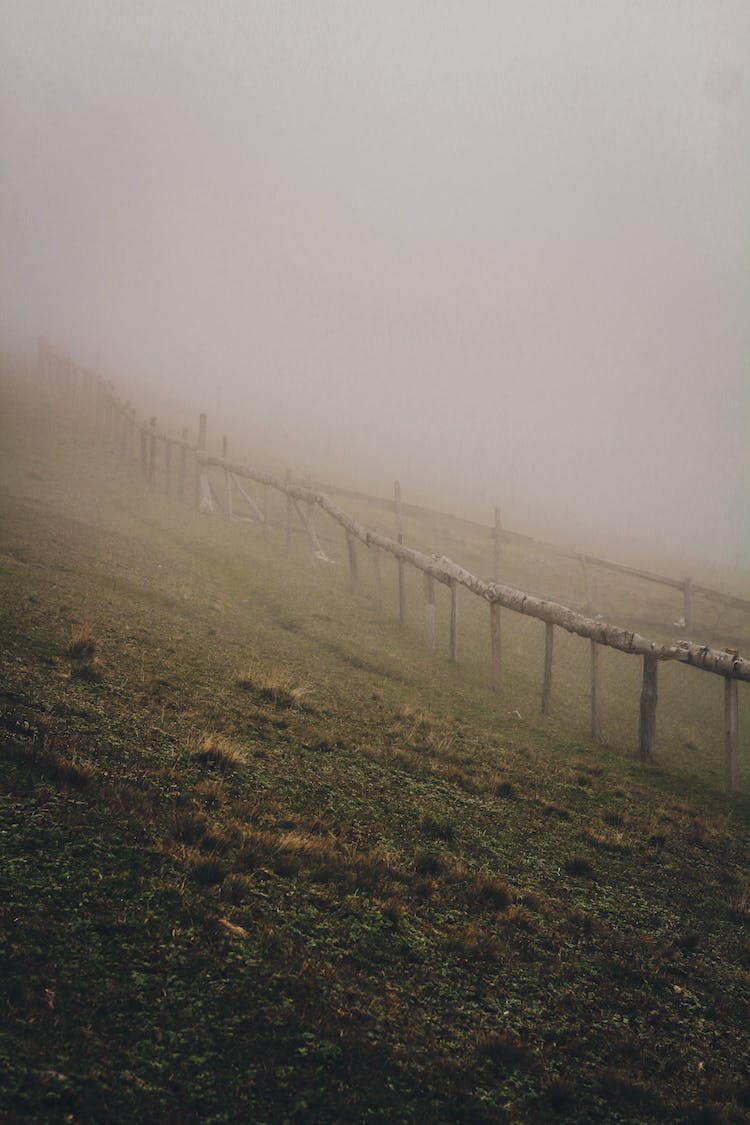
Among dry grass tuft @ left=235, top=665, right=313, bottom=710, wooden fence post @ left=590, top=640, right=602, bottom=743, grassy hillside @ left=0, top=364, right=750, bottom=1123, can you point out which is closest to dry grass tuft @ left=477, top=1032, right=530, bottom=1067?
grassy hillside @ left=0, top=364, right=750, bottom=1123

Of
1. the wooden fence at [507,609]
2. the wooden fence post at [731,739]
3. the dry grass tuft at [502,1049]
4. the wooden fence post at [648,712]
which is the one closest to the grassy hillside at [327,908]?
the dry grass tuft at [502,1049]

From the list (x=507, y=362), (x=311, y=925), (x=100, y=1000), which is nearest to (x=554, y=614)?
(x=311, y=925)

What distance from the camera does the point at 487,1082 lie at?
3088 mm

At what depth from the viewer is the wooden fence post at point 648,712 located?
1034 centimetres

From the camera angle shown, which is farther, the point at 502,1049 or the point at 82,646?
the point at 82,646

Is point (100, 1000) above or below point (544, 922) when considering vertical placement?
above

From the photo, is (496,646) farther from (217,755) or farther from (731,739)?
(217,755)

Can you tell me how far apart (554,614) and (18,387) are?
4222 centimetres

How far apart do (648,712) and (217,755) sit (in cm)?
796

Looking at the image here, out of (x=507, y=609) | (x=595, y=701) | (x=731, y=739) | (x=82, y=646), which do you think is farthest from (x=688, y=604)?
(x=82, y=646)

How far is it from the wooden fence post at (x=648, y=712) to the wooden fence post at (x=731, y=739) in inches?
43.3

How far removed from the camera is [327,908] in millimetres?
4141

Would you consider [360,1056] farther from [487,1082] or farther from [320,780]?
[320,780]

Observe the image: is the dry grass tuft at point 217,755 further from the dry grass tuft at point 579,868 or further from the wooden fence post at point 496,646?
the wooden fence post at point 496,646
